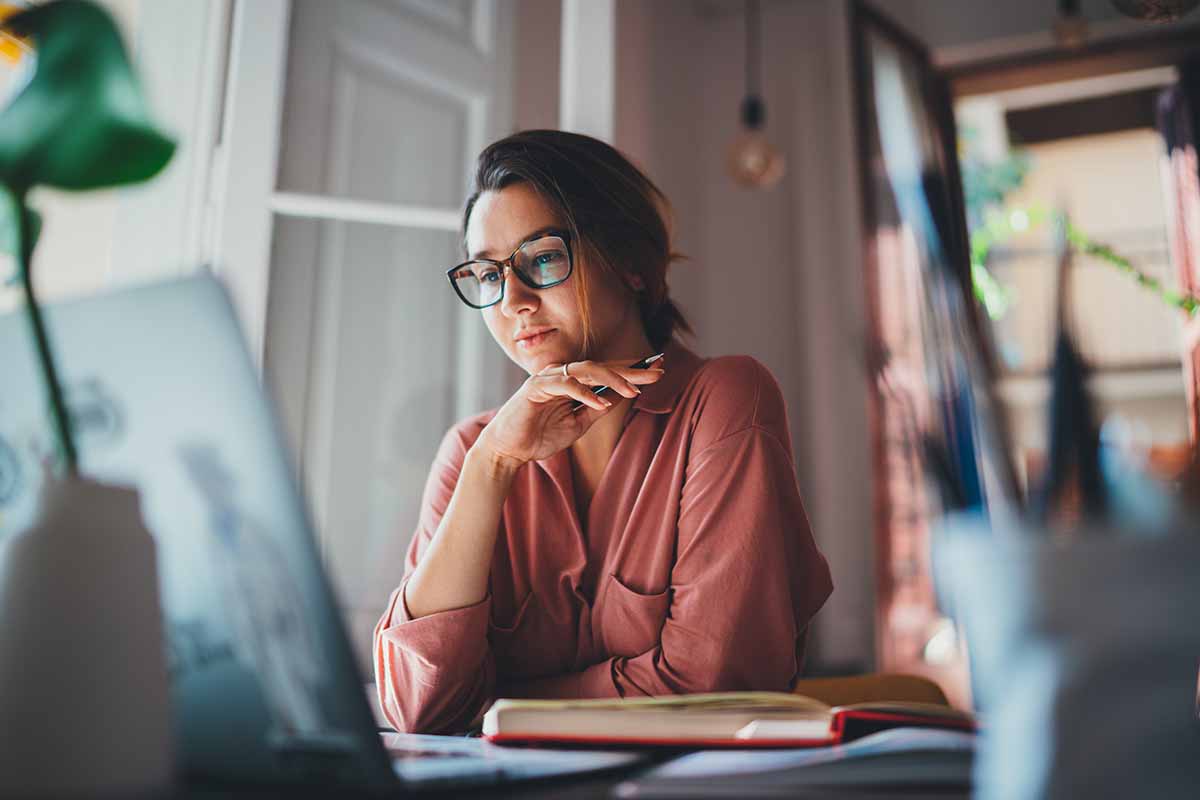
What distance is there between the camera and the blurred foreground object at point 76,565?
378 millimetres

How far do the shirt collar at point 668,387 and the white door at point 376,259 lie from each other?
69cm

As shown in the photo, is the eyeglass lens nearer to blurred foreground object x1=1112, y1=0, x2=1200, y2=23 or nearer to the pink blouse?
the pink blouse

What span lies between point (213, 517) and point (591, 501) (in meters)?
0.79

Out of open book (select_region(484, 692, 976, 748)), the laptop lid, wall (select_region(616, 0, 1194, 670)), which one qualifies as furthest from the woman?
wall (select_region(616, 0, 1194, 670))

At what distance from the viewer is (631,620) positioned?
3.36 feet

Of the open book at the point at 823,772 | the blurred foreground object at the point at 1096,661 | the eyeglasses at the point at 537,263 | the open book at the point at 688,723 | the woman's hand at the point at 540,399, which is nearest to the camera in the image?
the blurred foreground object at the point at 1096,661

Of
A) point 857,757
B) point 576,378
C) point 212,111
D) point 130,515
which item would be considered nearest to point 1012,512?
point 857,757

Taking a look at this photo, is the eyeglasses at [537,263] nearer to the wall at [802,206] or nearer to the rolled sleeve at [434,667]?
the rolled sleeve at [434,667]

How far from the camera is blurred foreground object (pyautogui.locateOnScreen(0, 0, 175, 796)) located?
38cm

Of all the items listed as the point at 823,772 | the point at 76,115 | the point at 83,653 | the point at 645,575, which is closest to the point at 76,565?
the point at 83,653

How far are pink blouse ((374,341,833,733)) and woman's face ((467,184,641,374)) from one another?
12 centimetres

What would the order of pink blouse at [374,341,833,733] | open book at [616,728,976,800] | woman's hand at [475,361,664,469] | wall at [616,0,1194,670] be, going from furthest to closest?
A: wall at [616,0,1194,670] < woman's hand at [475,361,664,469] < pink blouse at [374,341,833,733] < open book at [616,728,976,800]

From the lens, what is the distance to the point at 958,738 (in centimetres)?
53

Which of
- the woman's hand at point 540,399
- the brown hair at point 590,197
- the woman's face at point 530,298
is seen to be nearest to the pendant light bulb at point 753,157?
the brown hair at point 590,197
